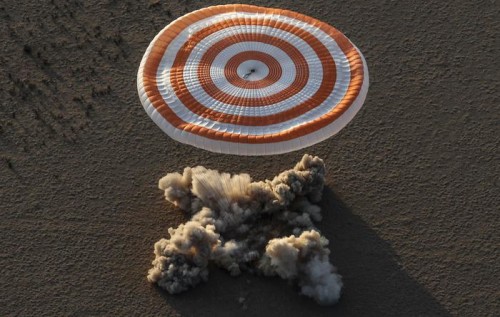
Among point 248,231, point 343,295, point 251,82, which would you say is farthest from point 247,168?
point 343,295

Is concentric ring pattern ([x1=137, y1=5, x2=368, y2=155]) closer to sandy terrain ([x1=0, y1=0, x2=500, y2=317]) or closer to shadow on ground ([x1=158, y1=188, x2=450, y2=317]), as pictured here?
shadow on ground ([x1=158, y1=188, x2=450, y2=317])

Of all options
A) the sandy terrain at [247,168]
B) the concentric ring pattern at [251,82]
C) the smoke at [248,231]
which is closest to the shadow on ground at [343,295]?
the sandy terrain at [247,168]

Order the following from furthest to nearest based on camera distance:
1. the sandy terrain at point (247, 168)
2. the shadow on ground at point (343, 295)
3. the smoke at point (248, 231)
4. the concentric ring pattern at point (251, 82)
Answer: the sandy terrain at point (247, 168)
the smoke at point (248, 231)
the shadow on ground at point (343, 295)
the concentric ring pattern at point (251, 82)

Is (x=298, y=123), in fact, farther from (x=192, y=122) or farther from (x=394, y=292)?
(x=394, y=292)

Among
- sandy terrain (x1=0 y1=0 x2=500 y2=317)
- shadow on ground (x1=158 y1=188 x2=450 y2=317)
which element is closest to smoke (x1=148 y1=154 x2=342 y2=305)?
shadow on ground (x1=158 y1=188 x2=450 y2=317)

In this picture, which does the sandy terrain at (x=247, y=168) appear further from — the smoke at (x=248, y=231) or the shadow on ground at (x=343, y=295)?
the smoke at (x=248, y=231)

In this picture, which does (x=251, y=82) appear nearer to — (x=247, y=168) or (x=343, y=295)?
(x=247, y=168)

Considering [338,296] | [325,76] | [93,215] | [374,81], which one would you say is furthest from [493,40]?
[93,215]
